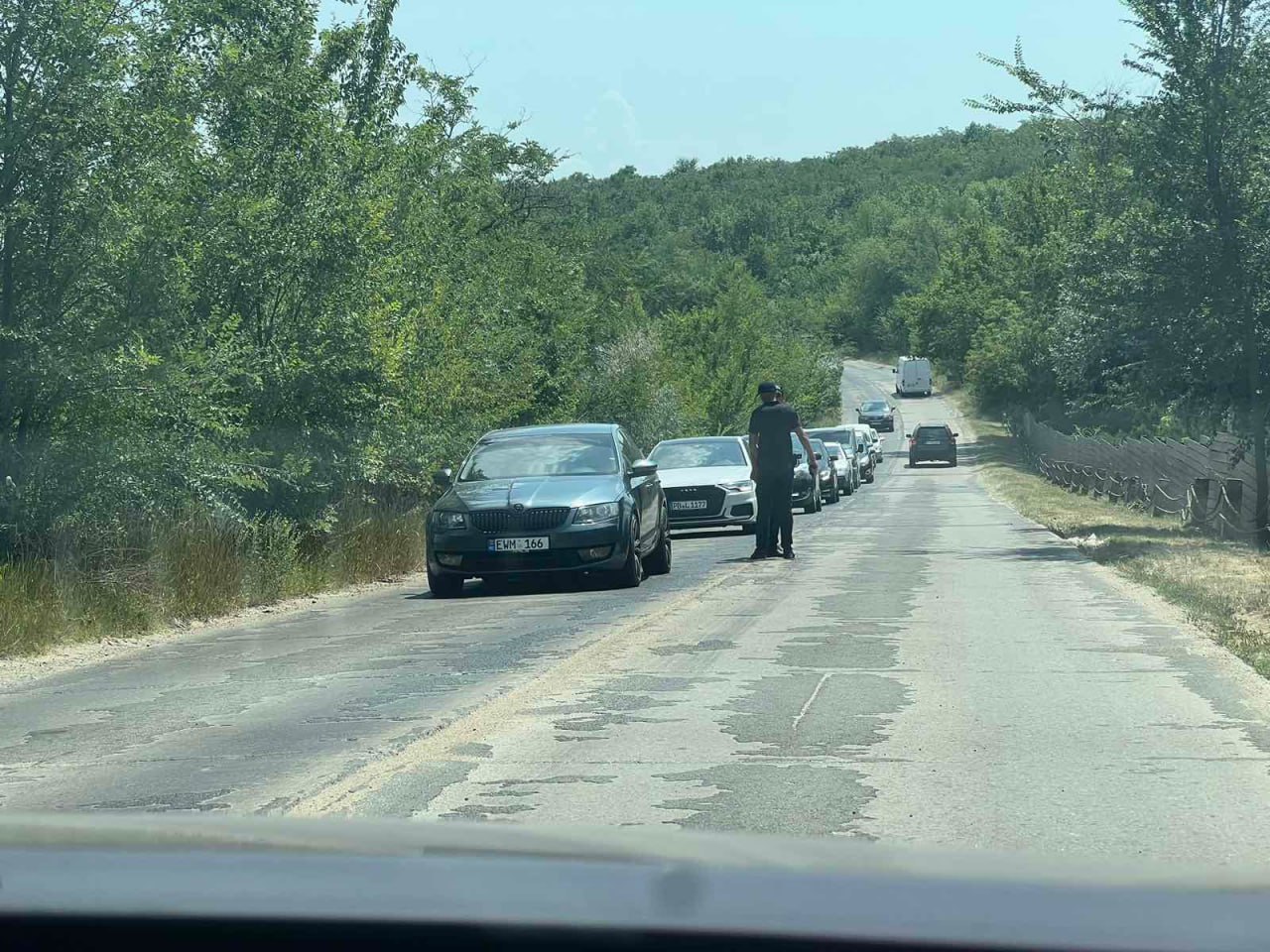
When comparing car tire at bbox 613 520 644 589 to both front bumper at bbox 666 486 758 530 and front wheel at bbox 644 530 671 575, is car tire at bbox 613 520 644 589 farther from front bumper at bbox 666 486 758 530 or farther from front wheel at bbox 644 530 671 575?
front bumper at bbox 666 486 758 530

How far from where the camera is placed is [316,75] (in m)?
19.8

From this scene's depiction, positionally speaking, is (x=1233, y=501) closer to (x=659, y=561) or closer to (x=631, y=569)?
(x=659, y=561)

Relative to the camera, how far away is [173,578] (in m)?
14.8

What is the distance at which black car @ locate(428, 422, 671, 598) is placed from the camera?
1609cm

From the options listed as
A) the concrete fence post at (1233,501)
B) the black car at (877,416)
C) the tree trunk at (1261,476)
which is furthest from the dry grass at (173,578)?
the black car at (877,416)

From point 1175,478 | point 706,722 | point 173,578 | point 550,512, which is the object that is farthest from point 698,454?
point 706,722

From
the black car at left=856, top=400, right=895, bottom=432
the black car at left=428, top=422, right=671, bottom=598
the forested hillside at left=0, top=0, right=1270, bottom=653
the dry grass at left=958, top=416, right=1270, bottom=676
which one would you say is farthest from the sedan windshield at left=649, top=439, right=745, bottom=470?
the black car at left=856, top=400, right=895, bottom=432

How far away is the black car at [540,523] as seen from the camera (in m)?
16.1

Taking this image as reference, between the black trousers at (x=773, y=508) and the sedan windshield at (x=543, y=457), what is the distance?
6.14 feet

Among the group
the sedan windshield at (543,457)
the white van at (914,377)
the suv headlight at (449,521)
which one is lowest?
the suv headlight at (449,521)

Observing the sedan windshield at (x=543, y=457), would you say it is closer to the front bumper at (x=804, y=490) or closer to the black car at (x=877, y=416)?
the front bumper at (x=804, y=490)

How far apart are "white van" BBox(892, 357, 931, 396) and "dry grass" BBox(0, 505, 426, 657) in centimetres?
9859

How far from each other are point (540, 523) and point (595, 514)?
53 centimetres

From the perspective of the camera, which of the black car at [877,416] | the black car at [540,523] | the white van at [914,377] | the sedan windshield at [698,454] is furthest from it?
the white van at [914,377]
